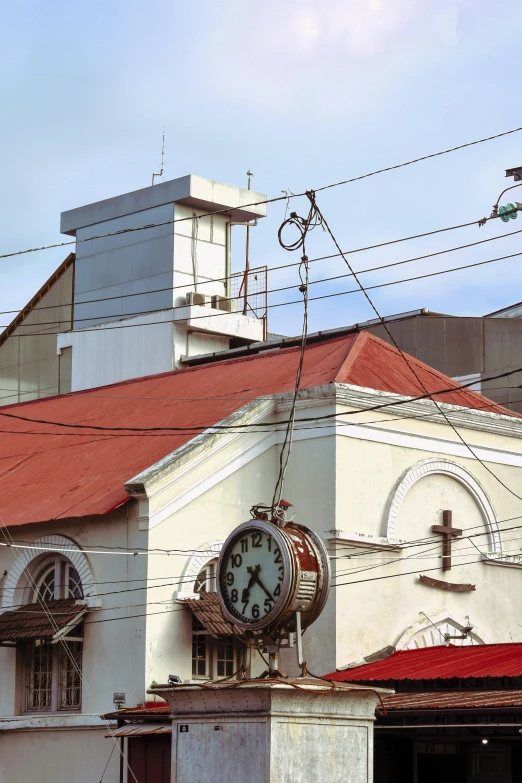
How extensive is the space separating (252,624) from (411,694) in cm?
653

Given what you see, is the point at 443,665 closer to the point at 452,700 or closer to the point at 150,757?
the point at 452,700

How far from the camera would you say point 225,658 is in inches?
870

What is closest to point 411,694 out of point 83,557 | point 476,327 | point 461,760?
point 461,760

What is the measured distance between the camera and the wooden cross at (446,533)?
76.7 ft

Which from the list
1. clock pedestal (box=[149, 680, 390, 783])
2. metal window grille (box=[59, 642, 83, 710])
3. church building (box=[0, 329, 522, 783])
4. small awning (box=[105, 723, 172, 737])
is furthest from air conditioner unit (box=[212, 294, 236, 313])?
clock pedestal (box=[149, 680, 390, 783])

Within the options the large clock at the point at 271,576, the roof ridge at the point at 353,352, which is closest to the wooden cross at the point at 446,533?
the roof ridge at the point at 353,352

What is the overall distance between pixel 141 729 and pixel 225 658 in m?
2.64

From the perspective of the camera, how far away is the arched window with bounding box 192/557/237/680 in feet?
71.2

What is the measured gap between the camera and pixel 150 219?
40.9 m

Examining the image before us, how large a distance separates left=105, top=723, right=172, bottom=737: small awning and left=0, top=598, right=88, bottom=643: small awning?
1.97 m

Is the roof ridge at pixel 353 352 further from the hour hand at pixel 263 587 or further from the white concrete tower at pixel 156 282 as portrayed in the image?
the white concrete tower at pixel 156 282

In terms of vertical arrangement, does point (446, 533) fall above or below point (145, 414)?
below

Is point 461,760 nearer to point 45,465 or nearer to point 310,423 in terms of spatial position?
point 310,423

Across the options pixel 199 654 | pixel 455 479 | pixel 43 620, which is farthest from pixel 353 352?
pixel 43 620
